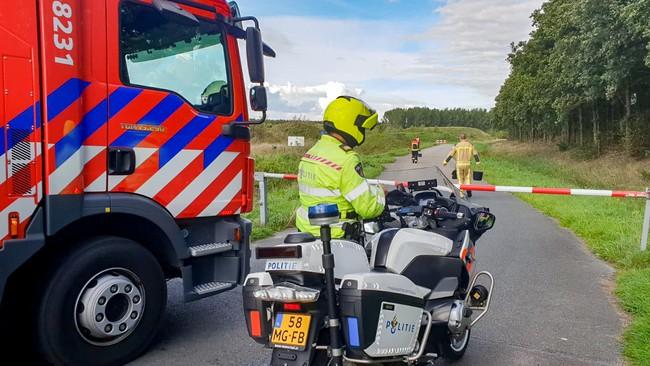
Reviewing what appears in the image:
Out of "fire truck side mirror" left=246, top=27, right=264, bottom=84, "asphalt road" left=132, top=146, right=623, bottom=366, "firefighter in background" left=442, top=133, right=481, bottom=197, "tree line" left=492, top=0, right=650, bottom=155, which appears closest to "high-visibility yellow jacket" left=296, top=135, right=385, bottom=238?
"asphalt road" left=132, top=146, right=623, bottom=366

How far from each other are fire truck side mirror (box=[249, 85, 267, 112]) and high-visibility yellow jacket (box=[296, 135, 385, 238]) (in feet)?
4.35

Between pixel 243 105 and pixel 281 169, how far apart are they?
557 inches

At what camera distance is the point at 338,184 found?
367 cm

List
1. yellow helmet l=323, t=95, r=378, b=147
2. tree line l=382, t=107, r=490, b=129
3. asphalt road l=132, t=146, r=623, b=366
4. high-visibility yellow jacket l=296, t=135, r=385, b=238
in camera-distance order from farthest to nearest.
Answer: tree line l=382, t=107, r=490, b=129 → asphalt road l=132, t=146, r=623, b=366 → yellow helmet l=323, t=95, r=378, b=147 → high-visibility yellow jacket l=296, t=135, r=385, b=238

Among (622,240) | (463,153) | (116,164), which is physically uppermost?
(463,153)

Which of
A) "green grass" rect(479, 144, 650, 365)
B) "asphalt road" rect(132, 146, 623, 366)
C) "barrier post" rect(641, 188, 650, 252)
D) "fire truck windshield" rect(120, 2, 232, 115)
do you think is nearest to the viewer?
"fire truck windshield" rect(120, 2, 232, 115)

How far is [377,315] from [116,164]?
91.9 inches

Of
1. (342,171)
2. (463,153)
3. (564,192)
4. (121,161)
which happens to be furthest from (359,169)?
(463,153)

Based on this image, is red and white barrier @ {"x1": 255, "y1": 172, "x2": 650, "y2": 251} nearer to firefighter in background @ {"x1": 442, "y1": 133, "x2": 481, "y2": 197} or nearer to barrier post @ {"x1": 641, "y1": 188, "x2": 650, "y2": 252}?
barrier post @ {"x1": 641, "y1": 188, "x2": 650, "y2": 252}

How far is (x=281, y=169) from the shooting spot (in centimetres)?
1936

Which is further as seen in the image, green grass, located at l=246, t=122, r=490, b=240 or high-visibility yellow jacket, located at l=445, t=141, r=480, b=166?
high-visibility yellow jacket, located at l=445, t=141, r=480, b=166

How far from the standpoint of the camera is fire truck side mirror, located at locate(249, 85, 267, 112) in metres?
4.96

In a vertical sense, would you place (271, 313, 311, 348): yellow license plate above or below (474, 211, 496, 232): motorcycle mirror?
below

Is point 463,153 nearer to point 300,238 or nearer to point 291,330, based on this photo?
point 300,238
